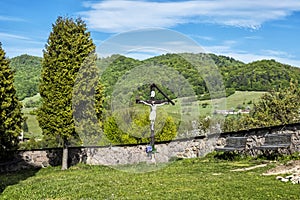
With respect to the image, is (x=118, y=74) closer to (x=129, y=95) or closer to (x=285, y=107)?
(x=129, y=95)

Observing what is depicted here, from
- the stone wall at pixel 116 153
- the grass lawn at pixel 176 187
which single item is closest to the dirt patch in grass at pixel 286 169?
the grass lawn at pixel 176 187

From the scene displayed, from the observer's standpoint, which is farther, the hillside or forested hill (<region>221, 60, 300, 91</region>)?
forested hill (<region>221, 60, 300, 91</region>)

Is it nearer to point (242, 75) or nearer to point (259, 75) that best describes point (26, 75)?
point (242, 75)

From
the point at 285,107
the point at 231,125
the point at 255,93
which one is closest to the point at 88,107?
the point at 285,107

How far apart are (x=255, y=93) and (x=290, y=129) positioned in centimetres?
4457

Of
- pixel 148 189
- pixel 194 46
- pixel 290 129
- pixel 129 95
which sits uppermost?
pixel 194 46

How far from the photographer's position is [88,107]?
17891 millimetres

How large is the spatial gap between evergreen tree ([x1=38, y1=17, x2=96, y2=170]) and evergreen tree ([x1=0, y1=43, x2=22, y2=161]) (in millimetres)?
997

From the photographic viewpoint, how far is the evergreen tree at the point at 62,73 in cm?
1753

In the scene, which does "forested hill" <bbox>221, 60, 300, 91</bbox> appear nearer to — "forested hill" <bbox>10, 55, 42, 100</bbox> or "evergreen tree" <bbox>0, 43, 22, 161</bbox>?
"forested hill" <bbox>10, 55, 42, 100</bbox>

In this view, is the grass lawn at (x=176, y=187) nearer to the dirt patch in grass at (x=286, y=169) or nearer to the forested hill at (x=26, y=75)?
the dirt patch in grass at (x=286, y=169)

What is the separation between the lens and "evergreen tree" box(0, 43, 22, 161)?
55.8ft

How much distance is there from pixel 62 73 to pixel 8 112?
271 cm

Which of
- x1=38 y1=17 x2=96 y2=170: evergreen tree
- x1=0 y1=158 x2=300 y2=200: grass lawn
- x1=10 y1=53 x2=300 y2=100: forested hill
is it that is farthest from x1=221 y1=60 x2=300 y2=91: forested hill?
x1=0 y1=158 x2=300 y2=200: grass lawn
